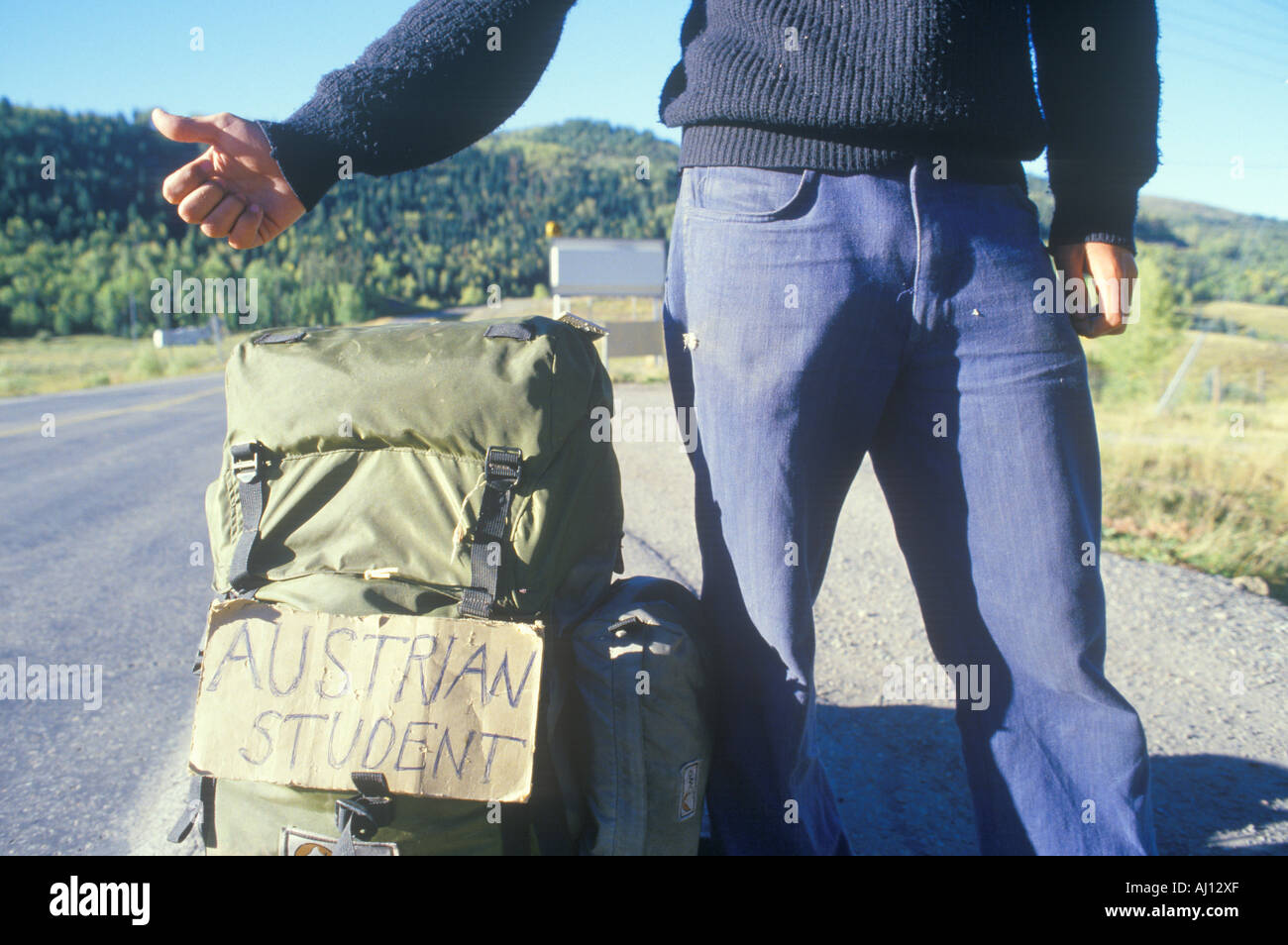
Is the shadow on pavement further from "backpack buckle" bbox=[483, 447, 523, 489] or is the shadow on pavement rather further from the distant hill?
the distant hill

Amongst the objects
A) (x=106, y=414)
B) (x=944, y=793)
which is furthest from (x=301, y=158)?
(x=106, y=414)

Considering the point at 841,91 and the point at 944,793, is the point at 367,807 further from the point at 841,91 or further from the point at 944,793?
the point at 944,793

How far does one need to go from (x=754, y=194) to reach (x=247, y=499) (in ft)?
3.24

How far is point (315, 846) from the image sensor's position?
1.28 m

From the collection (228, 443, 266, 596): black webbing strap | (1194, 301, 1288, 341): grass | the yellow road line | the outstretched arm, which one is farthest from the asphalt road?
(1194, 301, 1288, 341): grass

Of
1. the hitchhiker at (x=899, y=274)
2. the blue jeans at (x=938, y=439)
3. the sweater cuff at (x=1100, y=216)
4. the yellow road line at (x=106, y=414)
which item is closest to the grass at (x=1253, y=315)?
the yellow road line at (x=106, y=414)

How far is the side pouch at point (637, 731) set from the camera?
138 centimetres

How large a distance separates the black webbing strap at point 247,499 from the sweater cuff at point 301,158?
1.42ft

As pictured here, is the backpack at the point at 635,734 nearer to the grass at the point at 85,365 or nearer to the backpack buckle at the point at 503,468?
the backpack buckle at the point at 503,468

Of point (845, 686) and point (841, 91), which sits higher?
point (841, 91)

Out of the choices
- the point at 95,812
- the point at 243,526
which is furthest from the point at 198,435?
the point at 243,526

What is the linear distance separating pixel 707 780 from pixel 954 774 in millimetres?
902

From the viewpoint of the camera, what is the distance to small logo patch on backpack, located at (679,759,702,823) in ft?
4.66

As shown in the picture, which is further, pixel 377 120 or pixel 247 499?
pixel 247 499
